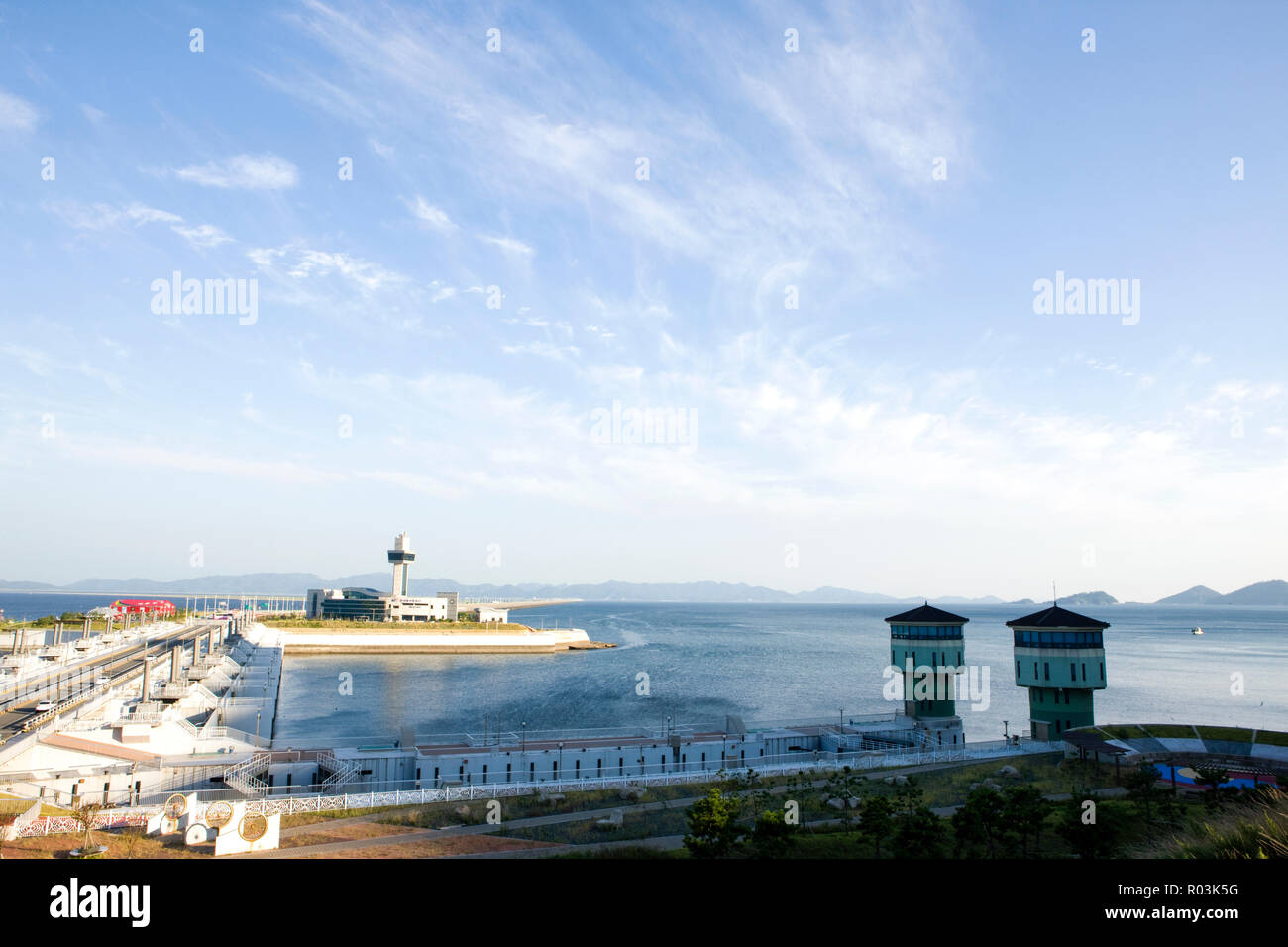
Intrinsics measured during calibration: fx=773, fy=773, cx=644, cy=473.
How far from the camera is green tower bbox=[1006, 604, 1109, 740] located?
43469mm

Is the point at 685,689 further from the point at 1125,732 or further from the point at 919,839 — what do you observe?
the point at 919,839

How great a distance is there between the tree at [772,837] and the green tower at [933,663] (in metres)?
31.0

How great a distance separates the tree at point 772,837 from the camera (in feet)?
64.5

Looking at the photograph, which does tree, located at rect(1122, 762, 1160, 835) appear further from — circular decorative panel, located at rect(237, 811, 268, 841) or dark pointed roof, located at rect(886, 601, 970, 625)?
circular decorative panel, located at rect(237, 811, 268, 841)

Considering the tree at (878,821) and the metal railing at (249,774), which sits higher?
the tree at (878,821)

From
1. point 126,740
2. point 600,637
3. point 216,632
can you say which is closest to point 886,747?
point 126,740

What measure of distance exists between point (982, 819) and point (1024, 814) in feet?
3.76

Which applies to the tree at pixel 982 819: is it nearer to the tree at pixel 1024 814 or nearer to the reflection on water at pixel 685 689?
the tree at pixel 1024 814

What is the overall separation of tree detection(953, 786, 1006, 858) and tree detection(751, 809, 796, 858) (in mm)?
5700

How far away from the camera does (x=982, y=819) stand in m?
22.1

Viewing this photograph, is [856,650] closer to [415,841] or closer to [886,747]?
[886,747]

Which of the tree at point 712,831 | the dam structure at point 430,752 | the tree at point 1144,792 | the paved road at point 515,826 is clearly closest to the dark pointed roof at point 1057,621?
the dam structure at point 430,752

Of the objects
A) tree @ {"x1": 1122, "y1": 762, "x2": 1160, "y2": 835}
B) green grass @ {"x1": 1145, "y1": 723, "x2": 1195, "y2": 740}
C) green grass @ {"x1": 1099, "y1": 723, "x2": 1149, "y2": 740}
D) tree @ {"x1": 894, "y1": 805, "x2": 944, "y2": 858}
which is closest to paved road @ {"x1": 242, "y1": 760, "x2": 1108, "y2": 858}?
tree @ {"x1": 1122, "y1": 762, "x2": 1160, "y2": 835}
